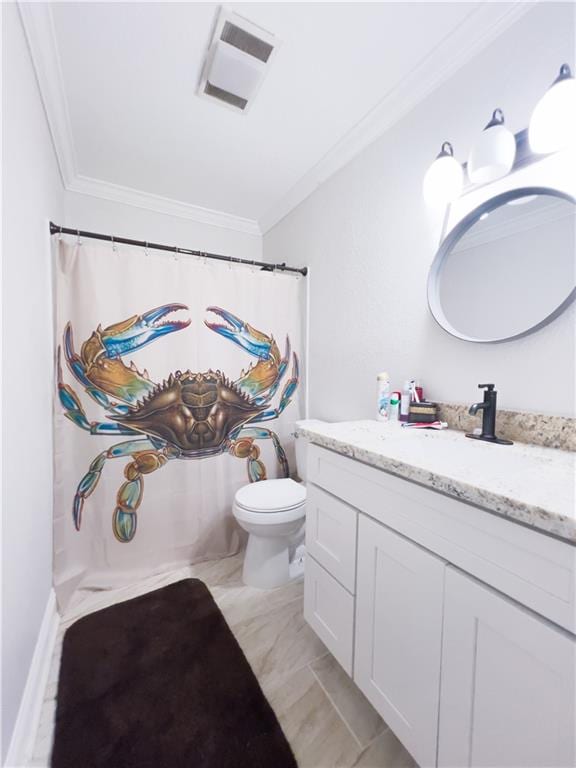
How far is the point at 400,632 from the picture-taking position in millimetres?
773

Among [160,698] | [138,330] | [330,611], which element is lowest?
[160,698]

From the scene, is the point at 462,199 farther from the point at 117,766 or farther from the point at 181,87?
the point at 117,766

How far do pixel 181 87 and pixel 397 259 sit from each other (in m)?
1.22

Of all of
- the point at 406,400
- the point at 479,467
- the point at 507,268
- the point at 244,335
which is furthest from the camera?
the point at 244,335

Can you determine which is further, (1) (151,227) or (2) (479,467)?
(1) (151,227)

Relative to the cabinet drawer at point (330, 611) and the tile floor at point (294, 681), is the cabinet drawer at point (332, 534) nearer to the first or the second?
the cabinet drawer at point (330, 611)

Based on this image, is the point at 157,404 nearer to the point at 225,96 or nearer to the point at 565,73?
the point at 225,96

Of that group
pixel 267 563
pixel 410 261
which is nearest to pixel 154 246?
pixel 410 261

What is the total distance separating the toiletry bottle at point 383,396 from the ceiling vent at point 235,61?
1371 millimetres

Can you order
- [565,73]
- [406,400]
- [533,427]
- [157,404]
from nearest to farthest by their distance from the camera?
[565,73]
[533,427]
[406,400]
[157,404]

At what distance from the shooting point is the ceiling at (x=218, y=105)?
42.1 inches

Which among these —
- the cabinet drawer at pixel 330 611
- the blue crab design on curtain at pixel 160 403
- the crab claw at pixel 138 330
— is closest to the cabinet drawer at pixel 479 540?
the cabinet drawer at pixel 330 611

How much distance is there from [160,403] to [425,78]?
1.91 metres

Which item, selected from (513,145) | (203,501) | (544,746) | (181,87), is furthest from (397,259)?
(203,501)
